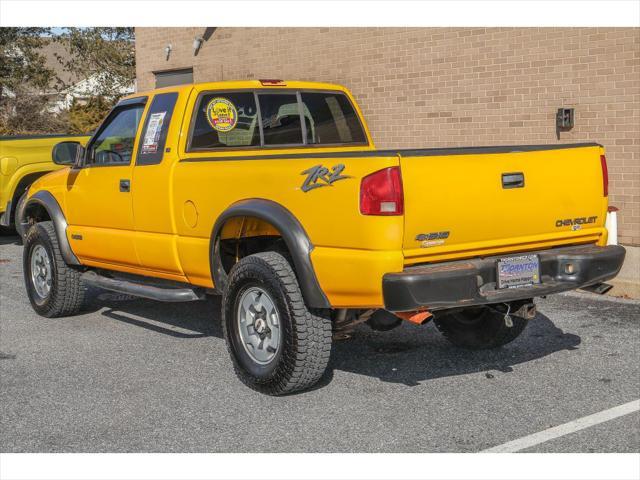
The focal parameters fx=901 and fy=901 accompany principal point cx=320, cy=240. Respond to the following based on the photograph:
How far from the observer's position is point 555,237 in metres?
5.68

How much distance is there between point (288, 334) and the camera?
18.0 feet

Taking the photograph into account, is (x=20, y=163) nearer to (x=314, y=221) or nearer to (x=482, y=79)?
(x=482, y=79)

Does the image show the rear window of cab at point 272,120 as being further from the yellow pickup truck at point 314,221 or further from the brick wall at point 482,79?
the brick wall at point 482,79

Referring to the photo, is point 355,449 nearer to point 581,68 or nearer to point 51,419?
→ point 51,419

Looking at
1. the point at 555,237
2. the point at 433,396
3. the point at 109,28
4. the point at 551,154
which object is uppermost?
the point at 109,28

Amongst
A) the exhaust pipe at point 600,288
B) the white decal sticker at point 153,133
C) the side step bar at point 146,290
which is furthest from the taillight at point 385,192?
the white decal sticker at point 153,133

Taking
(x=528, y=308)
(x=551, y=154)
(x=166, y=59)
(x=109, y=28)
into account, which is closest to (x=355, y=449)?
(x=528, y=308)

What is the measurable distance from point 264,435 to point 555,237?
222 centimetres

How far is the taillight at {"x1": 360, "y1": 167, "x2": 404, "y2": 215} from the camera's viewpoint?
4938 mm

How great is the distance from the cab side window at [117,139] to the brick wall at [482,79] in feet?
18.6

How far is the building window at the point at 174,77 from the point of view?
17.7m

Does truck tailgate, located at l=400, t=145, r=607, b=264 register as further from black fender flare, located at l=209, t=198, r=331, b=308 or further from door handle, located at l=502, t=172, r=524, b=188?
black fender flare, located at l=209, t=198, r=331, b=308

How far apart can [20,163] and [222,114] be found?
6357 mm

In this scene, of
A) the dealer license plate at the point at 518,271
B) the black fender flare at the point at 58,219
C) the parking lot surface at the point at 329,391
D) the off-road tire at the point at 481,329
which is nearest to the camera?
the parking lot surface at the point at 329,391
